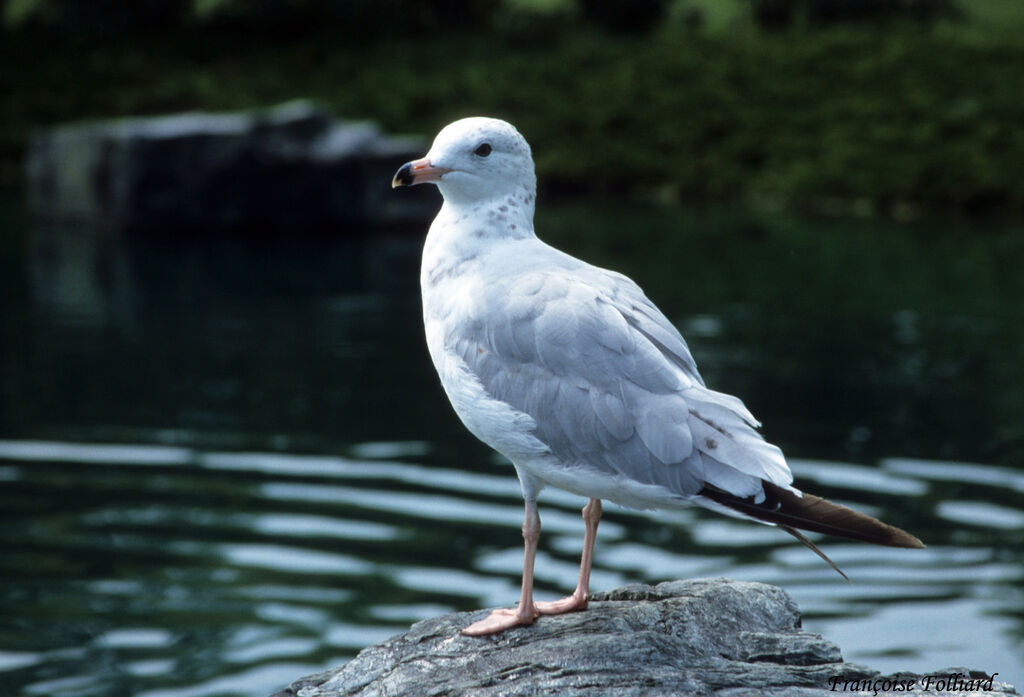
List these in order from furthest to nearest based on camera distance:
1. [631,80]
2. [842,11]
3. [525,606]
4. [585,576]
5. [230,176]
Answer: [842,11], [631,80], [230,176], [585,576], [525,606]

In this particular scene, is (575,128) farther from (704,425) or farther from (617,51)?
(704,425)

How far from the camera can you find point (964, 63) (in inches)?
1162

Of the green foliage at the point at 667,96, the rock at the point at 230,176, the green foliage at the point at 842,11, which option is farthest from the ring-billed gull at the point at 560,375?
the green foliage at the point at 842,11

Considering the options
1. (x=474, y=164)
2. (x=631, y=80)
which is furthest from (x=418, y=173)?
(x=631, y=80)

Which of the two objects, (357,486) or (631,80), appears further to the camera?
(631,80)

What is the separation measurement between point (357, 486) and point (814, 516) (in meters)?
5.83

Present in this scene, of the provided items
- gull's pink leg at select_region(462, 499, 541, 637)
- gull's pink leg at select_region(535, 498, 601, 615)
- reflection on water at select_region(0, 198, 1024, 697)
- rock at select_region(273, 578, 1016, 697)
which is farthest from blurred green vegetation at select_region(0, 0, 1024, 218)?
gull's pink leg at select_region(462, 499, 541, 637)

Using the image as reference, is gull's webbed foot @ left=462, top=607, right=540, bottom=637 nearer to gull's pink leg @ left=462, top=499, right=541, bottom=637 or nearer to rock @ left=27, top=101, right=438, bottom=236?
gull's pink leg @ left=462, top=499, right=541, bottom=637

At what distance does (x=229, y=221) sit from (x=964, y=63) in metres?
16.2

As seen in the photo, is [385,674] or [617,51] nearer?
[385,674]

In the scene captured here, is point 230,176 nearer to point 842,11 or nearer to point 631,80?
point 631,80

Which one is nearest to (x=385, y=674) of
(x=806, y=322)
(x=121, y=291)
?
(x=806, y=322)

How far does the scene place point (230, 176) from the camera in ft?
74.4

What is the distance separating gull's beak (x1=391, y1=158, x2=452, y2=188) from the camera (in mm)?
4855
